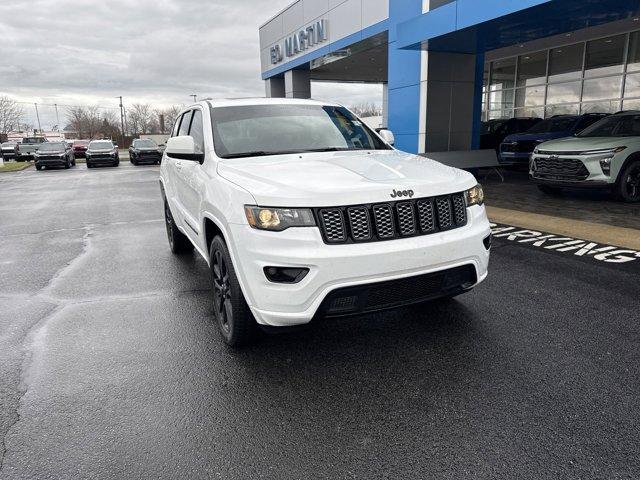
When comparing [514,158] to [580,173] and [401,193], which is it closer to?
[580,173]

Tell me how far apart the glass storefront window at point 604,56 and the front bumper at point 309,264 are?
66.8 ft

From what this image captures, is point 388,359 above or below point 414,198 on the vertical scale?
below

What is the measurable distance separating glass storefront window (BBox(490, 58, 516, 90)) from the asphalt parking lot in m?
22.0

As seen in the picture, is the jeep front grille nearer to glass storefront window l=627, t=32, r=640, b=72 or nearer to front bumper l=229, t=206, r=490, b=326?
front bumper l=229, t=206, r=490, b=326

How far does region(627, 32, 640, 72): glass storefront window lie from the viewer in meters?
18.1

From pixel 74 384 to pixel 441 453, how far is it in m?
2.33

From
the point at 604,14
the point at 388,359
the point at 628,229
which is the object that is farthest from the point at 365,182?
the point at 604,14

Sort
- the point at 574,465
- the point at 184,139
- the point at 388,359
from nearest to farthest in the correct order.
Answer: the point at 574,465, the point at 388,359, the point at 184,139

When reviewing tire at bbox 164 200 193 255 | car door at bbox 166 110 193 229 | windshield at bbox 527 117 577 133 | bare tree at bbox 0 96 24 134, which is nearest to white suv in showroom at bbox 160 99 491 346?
car door at bbox 166 110 193 229

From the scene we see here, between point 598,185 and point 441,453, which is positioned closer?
point 441,453

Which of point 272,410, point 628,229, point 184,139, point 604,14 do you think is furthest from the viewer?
point 604,14

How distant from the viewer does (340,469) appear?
2332 mm

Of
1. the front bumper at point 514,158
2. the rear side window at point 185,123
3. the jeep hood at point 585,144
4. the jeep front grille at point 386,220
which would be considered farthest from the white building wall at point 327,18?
the jeep front grille at point 386,220

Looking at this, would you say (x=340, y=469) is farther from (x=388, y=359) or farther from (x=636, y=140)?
(x=636, y=140)
